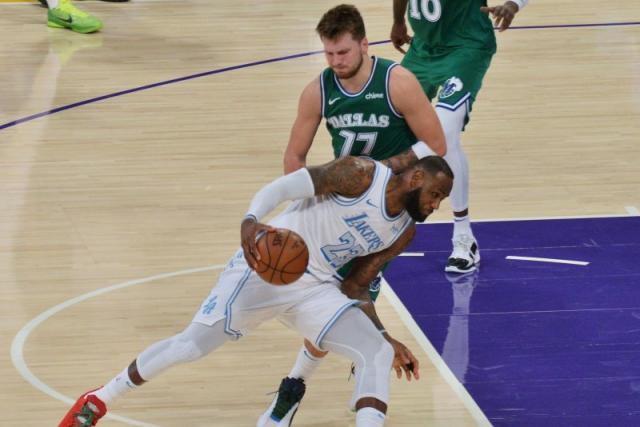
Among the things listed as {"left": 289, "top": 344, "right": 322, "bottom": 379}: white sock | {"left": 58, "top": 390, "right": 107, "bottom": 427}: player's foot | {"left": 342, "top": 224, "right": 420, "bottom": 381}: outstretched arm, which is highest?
{"left": 342, "top": 224, "right": 420, "bottom": 381}: outstretched arm

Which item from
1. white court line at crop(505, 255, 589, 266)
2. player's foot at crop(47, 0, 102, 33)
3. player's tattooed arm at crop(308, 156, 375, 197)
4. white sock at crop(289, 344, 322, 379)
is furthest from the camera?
player's foot at crop(47, 0, 102, 33)

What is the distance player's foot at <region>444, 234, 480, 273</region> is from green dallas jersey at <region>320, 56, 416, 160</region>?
2.11 m

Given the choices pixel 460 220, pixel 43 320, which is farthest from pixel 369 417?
pixel 460 220

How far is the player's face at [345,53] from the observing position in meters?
6.05

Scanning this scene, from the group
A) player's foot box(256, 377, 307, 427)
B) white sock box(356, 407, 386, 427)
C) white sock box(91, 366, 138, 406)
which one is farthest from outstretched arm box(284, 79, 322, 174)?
white sock box(356, 407, 386, 427)

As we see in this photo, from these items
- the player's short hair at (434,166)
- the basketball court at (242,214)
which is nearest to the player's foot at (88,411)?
the basketball court at (242,214)

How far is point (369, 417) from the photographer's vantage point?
554cm

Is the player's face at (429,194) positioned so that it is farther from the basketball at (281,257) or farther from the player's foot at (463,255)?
the player's foot at (463,255)

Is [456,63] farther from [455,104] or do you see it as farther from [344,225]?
[344,225]

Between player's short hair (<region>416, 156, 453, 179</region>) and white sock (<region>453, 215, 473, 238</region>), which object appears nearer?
player's short hair (<region>416, 156, 453, 179</region>)

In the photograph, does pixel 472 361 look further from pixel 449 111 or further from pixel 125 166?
pixel 125 166

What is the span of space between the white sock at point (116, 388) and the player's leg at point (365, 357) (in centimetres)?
91

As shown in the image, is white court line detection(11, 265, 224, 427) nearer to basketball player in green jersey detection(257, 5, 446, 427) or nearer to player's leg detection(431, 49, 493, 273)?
basketball player in green jersey detection(257, 5, 446, 427)

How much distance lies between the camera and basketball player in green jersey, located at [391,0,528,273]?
834 centimetres
